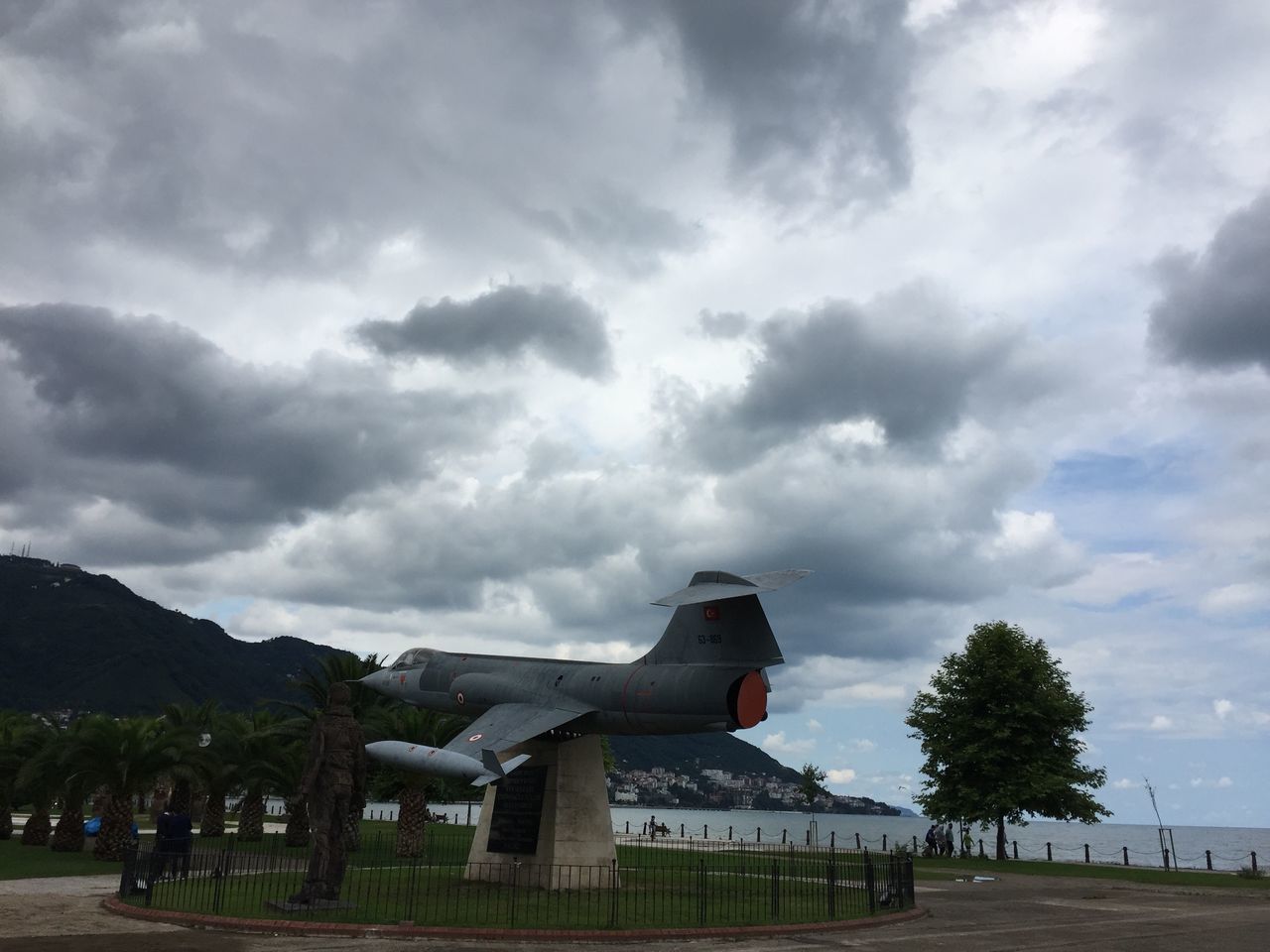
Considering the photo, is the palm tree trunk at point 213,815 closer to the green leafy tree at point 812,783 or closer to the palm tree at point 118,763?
the palm tree at point 118,763

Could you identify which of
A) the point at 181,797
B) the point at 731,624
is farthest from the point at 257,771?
the point at 731,624

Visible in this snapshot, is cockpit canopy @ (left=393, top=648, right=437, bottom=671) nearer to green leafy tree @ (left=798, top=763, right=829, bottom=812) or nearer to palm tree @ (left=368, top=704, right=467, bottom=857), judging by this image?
palm tree @ (left=368, top=704, right=467, bottom=857)

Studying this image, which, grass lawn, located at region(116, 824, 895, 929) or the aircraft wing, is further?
the aircraft wing

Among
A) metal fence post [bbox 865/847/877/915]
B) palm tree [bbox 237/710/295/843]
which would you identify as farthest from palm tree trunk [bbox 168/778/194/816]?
metal fence post [bbox 865/847/877/915]

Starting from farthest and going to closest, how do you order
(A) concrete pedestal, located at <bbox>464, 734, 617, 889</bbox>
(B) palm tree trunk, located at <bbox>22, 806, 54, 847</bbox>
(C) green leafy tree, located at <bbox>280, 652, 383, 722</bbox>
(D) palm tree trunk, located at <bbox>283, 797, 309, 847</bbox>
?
(C) green leafy tree, located at <bbox>280, 652, 383, 722</bbox>, (D) palm tree trunk, located at <bbox>283, 797, 309, 847</bbox>, (B) palm tree trunk, located at <bbox>22, 806, 54, 847</bbox>, (A) concrete pedestal, located at <bbox>464, 734, 617, 889</bbox>

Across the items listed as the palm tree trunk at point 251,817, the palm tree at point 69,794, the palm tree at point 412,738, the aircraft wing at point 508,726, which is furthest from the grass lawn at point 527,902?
the palm tree trunk at point 251,817

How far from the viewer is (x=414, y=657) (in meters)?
27.0

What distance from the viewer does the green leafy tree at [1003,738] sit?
135ft

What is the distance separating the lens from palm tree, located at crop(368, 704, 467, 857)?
3247cm

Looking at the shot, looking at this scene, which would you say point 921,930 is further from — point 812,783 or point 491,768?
point 812,783

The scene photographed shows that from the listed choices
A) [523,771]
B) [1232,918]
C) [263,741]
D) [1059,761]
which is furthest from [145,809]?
[1232,918]

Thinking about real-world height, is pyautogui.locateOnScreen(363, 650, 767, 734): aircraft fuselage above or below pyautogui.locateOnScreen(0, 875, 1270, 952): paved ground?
above

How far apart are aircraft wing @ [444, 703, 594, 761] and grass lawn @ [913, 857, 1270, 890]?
17549 mm

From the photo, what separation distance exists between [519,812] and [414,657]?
6342 millimetres
